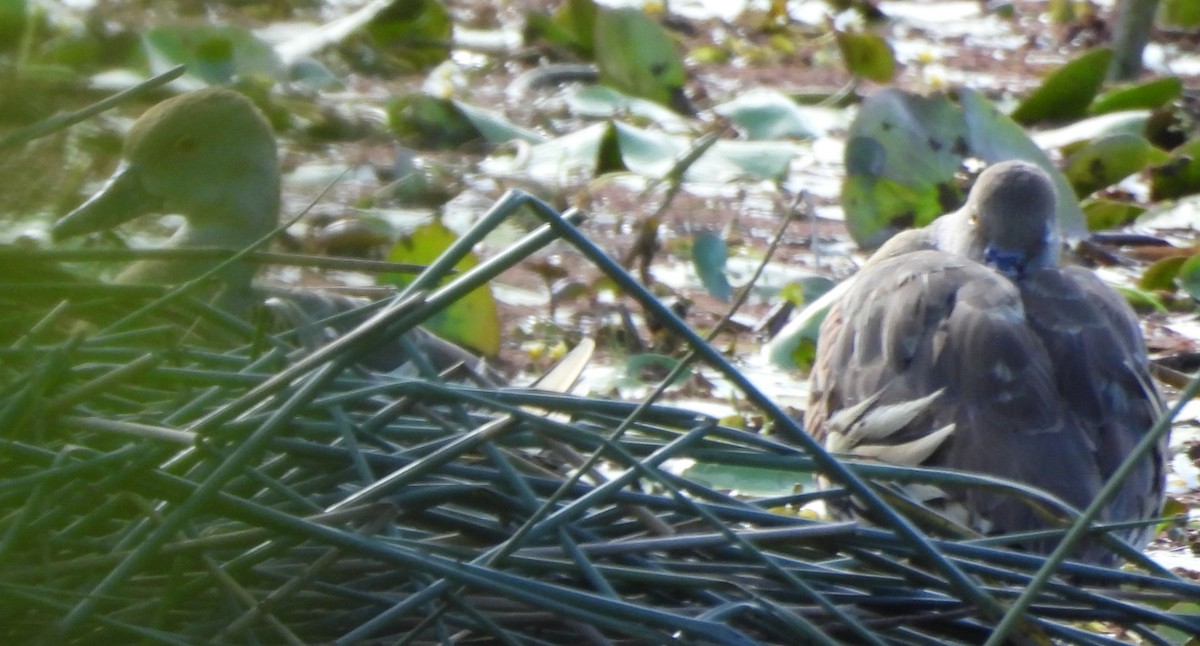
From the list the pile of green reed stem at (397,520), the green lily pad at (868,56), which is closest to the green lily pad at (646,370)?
the pile of green reed stem at (397,520)

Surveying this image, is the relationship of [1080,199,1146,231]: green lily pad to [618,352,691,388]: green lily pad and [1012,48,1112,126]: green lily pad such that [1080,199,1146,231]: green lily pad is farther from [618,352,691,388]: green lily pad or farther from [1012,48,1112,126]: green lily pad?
Result: [618,352,691,388]: green lily pad

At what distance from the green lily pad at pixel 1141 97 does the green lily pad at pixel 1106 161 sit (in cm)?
57

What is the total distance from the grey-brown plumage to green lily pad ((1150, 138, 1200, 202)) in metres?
1.84

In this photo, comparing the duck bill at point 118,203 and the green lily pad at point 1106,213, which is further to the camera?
the green lily pad at point 1106,213

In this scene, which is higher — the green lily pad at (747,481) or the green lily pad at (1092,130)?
the green lily pad at (747,481)

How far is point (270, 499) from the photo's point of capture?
199 cm

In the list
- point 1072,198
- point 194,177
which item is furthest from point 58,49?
point 1072,198

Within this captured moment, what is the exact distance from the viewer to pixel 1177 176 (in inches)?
221

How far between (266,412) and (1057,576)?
1.09 meters

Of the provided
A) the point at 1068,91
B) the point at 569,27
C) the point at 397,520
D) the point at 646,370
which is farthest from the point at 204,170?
the point at 1068,91

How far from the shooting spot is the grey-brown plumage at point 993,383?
10.7 ft

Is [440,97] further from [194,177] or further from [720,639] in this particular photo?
[720,639]

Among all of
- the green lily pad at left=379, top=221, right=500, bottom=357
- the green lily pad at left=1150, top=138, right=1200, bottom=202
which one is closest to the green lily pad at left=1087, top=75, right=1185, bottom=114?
the green lily pad at left=1150, top=138, right=1200, bottom=202

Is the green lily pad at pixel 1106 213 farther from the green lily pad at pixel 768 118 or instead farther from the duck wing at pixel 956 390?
the duck wing at pixel 956 390
